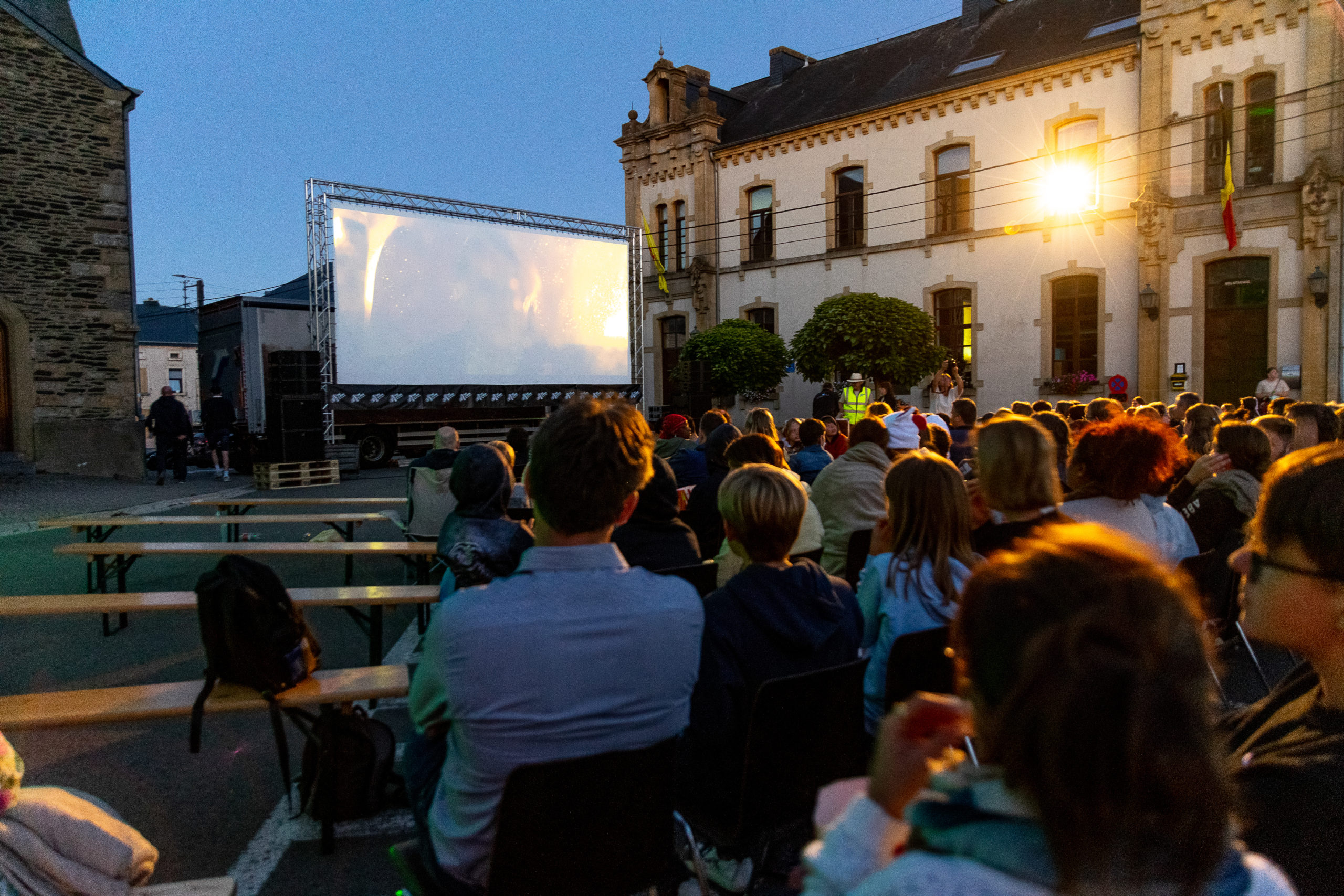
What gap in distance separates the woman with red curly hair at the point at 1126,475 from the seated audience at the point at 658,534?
1644 millimetres

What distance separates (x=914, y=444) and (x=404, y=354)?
1427cm

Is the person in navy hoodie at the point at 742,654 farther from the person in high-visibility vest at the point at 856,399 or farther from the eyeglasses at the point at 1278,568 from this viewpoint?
the person in high-visibility vest at the point at 856,399

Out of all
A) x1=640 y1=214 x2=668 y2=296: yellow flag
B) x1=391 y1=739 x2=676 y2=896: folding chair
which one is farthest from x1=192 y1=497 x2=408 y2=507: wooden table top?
x1=640 y1=214 x2=668 y2=296: yellow flag

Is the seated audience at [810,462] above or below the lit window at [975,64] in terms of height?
below

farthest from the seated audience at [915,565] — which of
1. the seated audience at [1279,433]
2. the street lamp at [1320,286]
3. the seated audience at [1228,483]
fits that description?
the street lamp at [1320,286]

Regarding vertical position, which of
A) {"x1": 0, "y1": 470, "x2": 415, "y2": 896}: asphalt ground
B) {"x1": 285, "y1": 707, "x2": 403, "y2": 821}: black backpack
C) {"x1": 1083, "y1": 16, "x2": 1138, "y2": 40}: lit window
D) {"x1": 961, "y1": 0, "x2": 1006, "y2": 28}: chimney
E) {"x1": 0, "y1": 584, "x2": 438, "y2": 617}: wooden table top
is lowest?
{"x1": 0, "y1": 470, "x2": 415, "y2": 896}: asphalt ground

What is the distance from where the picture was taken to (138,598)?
4.45 metres

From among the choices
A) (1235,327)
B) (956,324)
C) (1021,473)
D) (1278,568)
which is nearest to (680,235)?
(956,324)

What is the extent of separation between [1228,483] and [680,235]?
21131 mm

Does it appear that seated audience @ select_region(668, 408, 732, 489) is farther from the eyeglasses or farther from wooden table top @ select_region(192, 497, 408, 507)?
the eyeglasses

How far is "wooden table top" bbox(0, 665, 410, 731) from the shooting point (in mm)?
2785

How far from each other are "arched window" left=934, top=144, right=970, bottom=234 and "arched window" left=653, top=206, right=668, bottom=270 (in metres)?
7.87

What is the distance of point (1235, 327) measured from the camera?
15.9m

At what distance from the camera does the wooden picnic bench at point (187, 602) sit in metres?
4.21
